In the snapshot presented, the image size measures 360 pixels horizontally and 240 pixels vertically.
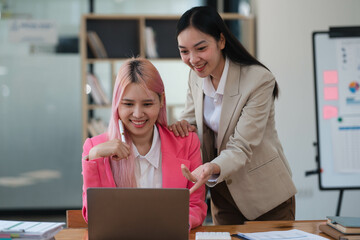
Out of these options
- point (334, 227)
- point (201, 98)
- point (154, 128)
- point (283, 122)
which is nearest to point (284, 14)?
point (283, 122)

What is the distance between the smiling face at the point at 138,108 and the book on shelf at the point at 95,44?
2.59 m

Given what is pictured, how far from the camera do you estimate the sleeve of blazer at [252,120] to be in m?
1.88

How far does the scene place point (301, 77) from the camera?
3.88 m

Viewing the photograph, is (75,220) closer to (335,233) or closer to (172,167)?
(172,167)

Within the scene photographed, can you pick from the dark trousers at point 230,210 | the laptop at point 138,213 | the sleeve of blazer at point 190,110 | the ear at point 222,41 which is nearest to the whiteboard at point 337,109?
the dark trousers at point 230,210

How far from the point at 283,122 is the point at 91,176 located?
8.36ft

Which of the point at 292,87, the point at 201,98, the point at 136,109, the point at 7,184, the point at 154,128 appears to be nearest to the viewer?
the point at 136,109

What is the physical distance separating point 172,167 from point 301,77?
Result: 93.6 inches

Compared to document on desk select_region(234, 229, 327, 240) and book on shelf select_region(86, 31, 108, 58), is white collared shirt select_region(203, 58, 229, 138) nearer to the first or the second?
document on desk select_region(234, 229, 327, 240)

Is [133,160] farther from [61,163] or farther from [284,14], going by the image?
[61,163]

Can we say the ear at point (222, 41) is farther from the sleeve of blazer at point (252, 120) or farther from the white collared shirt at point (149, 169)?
the white collared shirt at point (149, 169)

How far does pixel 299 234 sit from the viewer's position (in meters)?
1.55

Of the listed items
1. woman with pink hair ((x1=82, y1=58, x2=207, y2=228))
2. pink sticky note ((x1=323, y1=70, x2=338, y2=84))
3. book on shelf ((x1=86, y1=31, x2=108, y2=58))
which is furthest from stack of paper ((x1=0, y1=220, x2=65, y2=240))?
book on shelf ((x1=86, y1=31, x2=108, y2=58))

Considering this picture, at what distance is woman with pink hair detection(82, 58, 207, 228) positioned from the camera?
5.60ft
